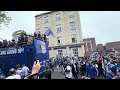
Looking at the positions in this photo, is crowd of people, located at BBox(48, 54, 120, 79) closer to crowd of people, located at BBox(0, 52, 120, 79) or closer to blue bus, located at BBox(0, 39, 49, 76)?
crowd of people, located at BBox(0, 52, 120, 79)

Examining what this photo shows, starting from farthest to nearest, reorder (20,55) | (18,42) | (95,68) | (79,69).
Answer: (79,69)
(18,42)
(20,55)
(95,68)

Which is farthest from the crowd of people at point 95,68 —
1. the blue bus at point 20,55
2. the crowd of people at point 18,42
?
the crowd of people at point 18,42

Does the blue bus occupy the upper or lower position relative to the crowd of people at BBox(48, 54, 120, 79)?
upper

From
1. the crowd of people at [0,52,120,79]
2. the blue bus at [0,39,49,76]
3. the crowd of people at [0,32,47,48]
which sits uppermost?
the crowd of people at [0,32,47,48]

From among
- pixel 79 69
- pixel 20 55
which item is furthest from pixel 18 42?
pixel 79 69

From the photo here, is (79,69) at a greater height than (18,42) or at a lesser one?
lesser

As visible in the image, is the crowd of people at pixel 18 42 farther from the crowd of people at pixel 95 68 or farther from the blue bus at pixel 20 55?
the crowd of people at pixel 95 68

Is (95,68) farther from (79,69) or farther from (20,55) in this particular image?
(20,55)

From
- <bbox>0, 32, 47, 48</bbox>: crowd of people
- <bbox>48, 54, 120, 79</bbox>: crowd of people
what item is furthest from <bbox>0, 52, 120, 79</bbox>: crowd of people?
<bbox>0, 32, 47, 48</bbox>: crowd of people

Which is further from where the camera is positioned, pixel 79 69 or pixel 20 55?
pixel 79 69

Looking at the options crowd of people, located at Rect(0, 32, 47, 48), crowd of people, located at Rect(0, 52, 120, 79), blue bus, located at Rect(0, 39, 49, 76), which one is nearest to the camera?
crowd of people, located at Rect(0, 52, 120, 79)
